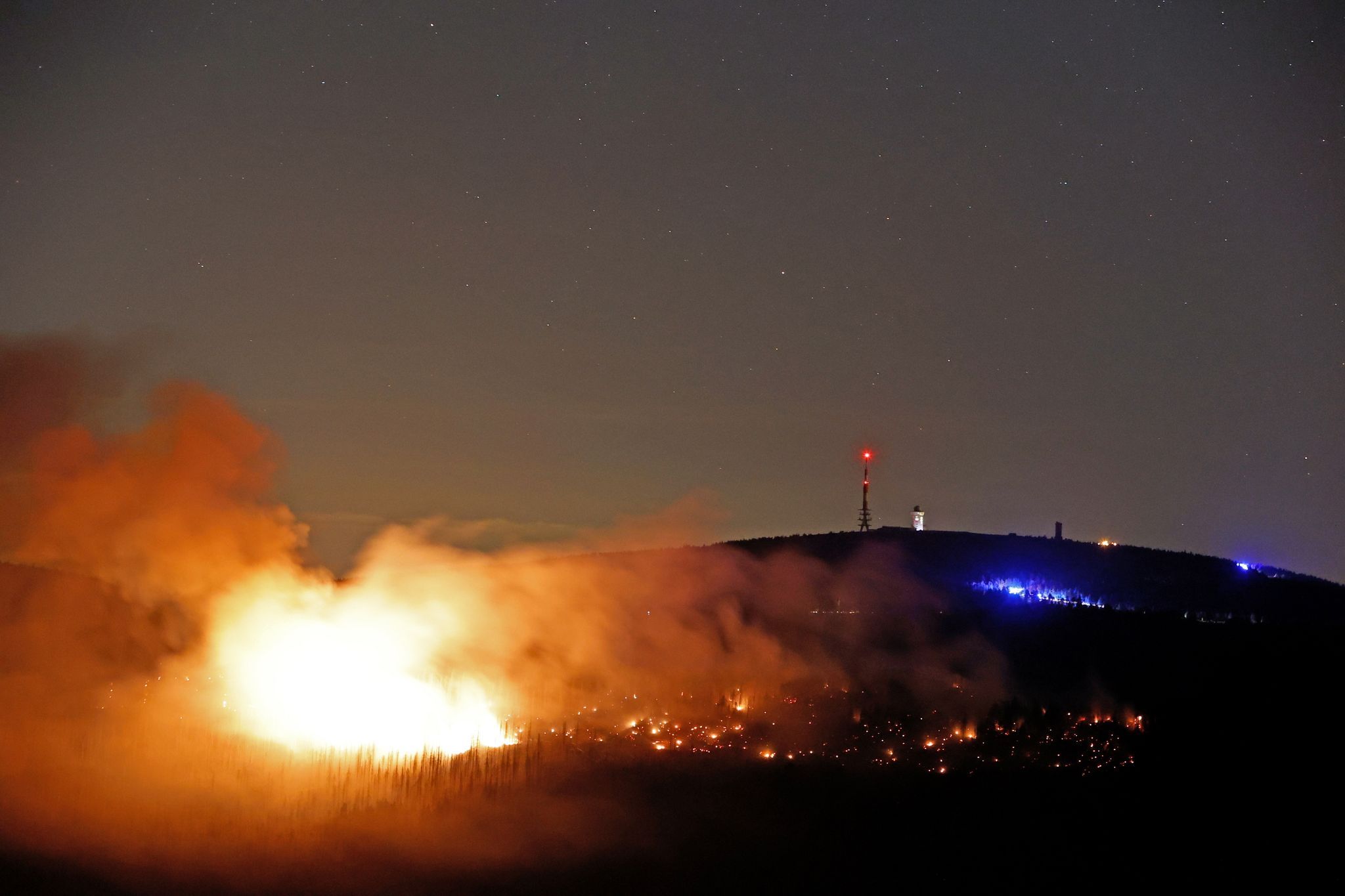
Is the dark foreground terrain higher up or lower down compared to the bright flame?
lower down

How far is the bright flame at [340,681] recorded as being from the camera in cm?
2309

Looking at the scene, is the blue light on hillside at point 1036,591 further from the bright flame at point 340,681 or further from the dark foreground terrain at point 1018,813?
the bright flame at point 340,681

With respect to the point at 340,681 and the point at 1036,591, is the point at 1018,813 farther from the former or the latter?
the point at 1036,591

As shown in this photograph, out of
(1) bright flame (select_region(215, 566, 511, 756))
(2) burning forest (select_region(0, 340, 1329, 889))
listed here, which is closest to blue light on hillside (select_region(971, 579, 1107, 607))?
(2) burning forest (select_region(0, 340, 1329, 889))

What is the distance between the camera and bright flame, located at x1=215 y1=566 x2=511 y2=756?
23094 mm

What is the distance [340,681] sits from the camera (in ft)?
86.2

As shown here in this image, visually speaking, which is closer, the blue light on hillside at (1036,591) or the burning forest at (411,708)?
the burning forest at (411,708)

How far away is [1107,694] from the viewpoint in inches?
1150

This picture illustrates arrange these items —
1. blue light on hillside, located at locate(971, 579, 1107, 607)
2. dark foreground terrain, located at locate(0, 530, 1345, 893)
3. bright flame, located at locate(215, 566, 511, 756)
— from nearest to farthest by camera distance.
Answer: dark foreground terrain, located at locate(0, 530, 1345, 893) < bright flame, located at locate(215, 566, 511, 756) < blue light on hillside, located at locate(971, 579, 1107, 607)

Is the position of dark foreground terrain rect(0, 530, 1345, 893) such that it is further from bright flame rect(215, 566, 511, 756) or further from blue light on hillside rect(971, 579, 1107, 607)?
blue light on hillside rect(971, 579, 1107, 607)

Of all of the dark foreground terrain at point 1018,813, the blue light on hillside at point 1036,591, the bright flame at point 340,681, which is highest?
the blue light on hillside at point 1036,591

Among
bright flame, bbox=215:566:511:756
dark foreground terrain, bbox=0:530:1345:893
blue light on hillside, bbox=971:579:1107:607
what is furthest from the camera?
blue light on hillside, bbox=971:579:1107:607

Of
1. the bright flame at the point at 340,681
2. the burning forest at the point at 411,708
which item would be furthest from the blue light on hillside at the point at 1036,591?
the bright flame at the point at 340,681

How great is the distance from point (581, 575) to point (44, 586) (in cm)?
1852
